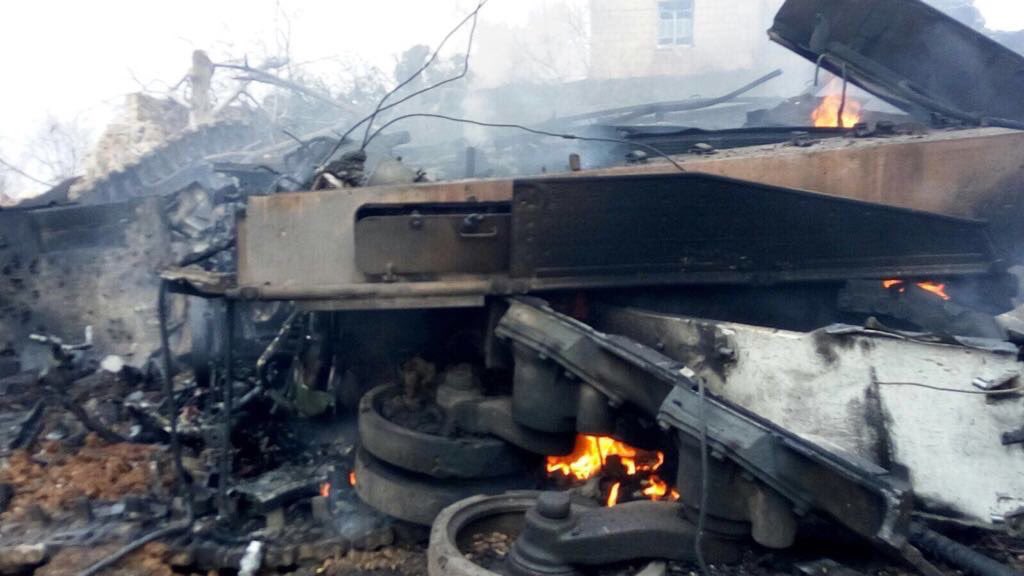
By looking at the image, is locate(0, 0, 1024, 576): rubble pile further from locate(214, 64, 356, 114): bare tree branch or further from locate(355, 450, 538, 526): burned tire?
locate(214, 64, 356, 114): bare tree branch

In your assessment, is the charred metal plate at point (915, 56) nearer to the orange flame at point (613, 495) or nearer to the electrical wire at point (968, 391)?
the electrical wire at point (968, 391)

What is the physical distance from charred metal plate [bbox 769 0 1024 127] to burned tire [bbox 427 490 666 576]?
4798mm

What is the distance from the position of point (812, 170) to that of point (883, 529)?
2984 millimetres

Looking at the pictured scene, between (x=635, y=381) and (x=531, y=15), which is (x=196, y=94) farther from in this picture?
(x=531, y=15)

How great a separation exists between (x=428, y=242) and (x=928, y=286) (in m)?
3.28

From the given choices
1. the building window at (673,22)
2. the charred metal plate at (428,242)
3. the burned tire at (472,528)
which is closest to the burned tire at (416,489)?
the burned tire at (472,528)

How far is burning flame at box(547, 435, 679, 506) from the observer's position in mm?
4590

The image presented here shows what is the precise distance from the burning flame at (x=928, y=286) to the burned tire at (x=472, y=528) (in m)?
2.64

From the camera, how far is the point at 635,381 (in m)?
4.21

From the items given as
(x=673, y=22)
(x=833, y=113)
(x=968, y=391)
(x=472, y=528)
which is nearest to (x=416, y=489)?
(x=472, y=528)

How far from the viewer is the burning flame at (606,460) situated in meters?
4.59

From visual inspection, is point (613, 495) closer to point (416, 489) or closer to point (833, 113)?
point (416, 489)

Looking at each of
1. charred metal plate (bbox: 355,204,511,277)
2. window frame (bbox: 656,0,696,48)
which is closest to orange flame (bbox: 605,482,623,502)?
charred metal plate (bbox: 355,204,511,277)

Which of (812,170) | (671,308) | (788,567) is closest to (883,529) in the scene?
(788,567)
